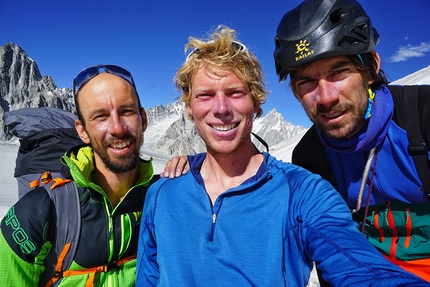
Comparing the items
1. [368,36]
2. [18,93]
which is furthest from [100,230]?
[18,93]

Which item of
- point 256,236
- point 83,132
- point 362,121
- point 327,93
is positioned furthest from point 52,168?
point 362,121

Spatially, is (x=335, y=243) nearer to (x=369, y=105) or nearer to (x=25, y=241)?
(x=369, y=105)

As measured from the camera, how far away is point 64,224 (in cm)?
297

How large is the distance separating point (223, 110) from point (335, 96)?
1350 mm

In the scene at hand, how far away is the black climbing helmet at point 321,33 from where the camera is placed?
10.9 feet

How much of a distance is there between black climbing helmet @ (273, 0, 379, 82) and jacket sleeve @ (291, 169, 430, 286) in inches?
65.9

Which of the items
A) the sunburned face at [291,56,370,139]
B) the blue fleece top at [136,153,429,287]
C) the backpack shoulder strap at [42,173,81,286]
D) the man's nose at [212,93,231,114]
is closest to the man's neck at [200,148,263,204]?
the blue fleece top at [136,153,429,287]

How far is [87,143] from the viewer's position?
3752mm

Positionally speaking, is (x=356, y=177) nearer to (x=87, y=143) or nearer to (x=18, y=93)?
(x=87, y=143)

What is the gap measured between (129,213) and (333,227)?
2.39m

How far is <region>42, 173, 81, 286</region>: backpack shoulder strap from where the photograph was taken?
9.70 feet

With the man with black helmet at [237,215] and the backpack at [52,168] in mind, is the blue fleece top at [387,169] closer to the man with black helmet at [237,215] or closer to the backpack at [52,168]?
the man with black helmet at [237,215]

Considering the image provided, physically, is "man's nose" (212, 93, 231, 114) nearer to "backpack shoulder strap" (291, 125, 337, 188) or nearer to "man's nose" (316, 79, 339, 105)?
"man's nose" (316, 79, 339, 105)

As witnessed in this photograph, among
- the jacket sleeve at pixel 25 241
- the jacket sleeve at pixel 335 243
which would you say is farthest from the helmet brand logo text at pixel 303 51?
the jacket sleeve at pixel 25 241
